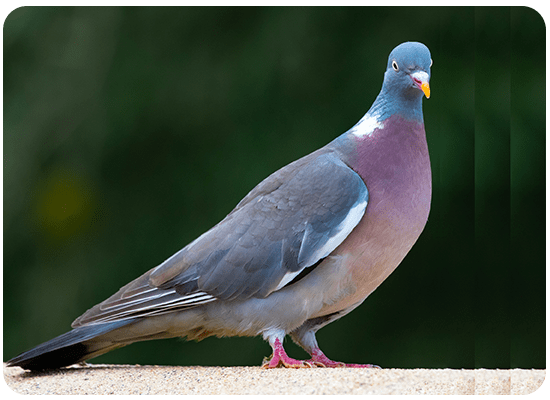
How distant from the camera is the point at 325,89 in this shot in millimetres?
5301

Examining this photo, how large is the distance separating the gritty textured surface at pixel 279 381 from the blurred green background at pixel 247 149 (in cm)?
16

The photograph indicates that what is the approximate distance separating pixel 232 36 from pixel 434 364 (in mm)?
3026

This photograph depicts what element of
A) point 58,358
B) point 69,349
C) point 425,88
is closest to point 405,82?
point 425,88

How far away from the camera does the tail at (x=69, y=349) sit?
428 cm

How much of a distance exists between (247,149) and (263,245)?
A: 5.05ft

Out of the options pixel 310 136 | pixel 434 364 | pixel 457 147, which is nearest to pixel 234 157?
pixel 310 136

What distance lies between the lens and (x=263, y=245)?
13.4 feet

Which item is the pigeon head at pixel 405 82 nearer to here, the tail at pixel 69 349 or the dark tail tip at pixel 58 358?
the tail at pixel 69 349

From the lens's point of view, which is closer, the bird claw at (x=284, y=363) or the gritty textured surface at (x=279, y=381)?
the gritty textured surface at (x=279, y=381)

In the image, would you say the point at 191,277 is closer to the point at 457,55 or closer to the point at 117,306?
the point at 117,306

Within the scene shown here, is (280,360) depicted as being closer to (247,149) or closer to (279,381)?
(279,381)

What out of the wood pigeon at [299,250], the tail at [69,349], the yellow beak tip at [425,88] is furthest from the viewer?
the tail at [69,349]

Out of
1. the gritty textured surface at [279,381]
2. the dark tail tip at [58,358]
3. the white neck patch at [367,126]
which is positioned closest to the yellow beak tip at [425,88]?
the white neck patch at [367,126]

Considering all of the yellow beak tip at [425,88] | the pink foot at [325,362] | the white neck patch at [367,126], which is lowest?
the pink foot at [325,362]
